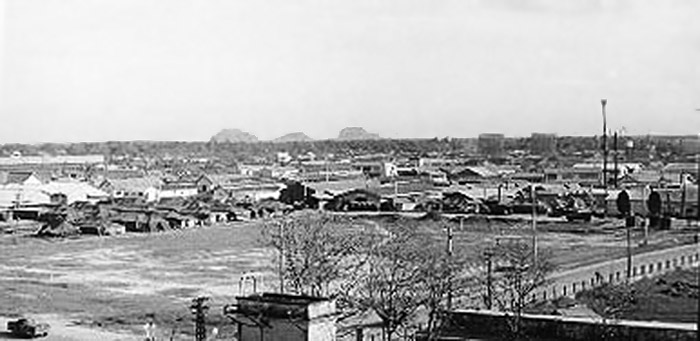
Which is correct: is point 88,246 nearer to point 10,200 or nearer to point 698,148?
point 10,200

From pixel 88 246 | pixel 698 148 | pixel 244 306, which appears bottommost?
pixel 88 246

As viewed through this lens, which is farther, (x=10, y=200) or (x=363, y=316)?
(x=10, y=200)

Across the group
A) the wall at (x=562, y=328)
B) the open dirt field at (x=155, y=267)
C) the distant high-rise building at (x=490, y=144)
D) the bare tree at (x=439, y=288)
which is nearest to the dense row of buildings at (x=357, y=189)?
the open dirt field at (x=155, y=267)

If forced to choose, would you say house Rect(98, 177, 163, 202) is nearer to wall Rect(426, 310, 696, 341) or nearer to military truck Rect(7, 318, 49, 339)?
military truck Rect(7, 318, 49, 339)

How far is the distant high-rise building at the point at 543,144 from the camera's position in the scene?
5097 cm

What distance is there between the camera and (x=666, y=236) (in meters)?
15.9

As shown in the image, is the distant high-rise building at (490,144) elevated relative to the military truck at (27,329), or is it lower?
elevated

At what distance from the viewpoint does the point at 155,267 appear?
12867 mm

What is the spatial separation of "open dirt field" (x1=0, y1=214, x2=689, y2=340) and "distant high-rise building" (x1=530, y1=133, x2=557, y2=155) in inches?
1315

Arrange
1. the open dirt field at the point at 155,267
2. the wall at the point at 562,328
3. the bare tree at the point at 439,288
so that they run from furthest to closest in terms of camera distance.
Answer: the open dirt field at the point at 155,267, the bare tree at the point at 439,288, the wall at the point at 562,328

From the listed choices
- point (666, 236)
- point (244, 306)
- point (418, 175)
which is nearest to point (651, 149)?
point (418, 175)

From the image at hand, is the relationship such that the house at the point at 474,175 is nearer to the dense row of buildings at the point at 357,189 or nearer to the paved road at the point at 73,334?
the dense row of buildings at the point at 357,189

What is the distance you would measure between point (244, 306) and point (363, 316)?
4325 millimetres

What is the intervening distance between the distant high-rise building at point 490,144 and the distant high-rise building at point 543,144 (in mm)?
1831
